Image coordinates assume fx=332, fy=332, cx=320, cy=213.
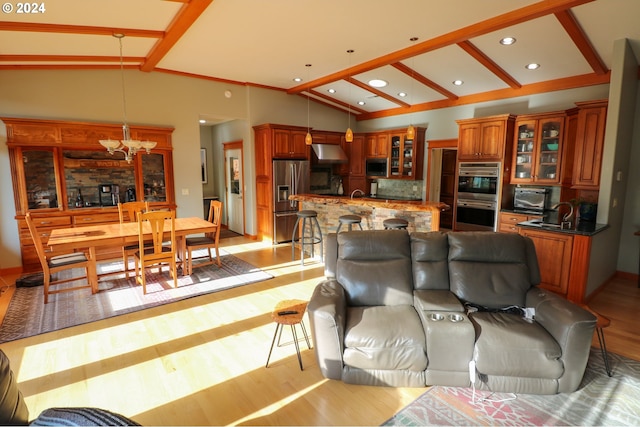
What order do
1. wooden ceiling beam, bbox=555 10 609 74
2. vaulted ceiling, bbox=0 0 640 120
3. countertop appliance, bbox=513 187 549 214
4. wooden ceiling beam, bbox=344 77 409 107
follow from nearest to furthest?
vaulted ceiling, bbox=0 0 640 120, wooden ceiling beam, bbox=555 10 609 74, countertop appliance, bbox=513 187 549 214, wooden ceiling beam, bbox=344 77 409 107

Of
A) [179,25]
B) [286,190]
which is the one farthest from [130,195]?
[179,25]

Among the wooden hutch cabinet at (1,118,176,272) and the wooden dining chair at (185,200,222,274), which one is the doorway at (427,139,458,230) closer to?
the wooden dining chair at (185,200,222,274)

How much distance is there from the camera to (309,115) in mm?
7758

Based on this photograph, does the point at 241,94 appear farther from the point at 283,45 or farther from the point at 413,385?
the point at 413,385

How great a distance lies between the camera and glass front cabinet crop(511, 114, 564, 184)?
16.5ft

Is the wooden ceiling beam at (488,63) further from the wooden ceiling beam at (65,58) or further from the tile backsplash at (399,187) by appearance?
the wooden ceiling beam at (65,58)

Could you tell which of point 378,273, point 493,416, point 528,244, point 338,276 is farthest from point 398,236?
point 493,416

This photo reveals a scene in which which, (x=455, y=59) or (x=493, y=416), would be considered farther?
(x=455, y=59)

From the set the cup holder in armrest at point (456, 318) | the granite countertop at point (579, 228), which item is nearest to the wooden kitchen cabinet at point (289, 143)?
the granite countertop at point (579, 228)

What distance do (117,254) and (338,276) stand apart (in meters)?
4.63

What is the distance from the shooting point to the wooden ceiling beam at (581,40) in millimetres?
3545

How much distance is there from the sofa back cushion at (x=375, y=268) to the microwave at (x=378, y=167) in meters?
4.72

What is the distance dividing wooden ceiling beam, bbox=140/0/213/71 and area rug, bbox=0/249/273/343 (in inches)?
124

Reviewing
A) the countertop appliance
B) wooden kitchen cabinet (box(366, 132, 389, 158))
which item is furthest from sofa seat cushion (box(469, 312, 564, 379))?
wooden kitchen cabinet (box(366, 132, 389, 158))
